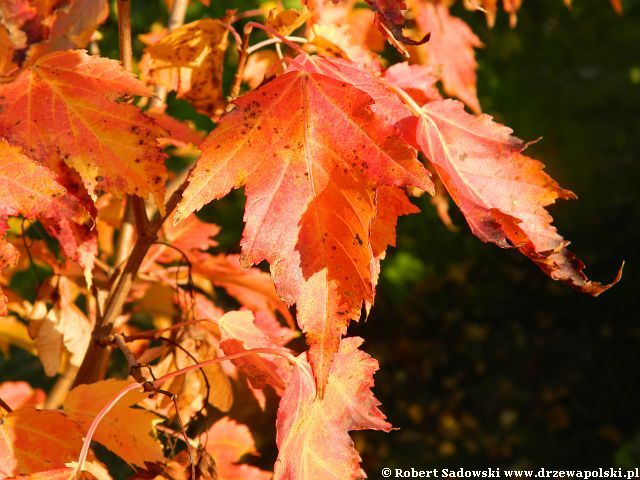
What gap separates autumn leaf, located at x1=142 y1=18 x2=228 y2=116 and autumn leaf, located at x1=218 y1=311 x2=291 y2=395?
313 millimetres

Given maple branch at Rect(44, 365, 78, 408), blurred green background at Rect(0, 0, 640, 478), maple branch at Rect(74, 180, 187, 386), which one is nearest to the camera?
maple branch at Rect(74, 180, 187, 386)

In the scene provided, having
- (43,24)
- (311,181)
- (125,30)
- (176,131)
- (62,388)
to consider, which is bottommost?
(62,388)

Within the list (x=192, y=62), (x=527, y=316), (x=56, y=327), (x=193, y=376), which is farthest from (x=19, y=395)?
(x=527, y=316)

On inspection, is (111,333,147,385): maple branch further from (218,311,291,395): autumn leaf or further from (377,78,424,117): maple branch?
(377,78,424,117): maple branch

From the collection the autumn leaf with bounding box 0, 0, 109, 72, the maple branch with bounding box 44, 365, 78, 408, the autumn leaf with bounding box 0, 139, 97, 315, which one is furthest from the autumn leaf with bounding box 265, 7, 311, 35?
the maple branch with bounding box 44, 365, 78, 408

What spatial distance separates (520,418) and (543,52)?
1.94 m

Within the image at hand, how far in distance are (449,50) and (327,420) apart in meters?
1.17

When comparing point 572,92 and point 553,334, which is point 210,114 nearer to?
point 553,334

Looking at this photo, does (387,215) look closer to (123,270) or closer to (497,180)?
(497,180)

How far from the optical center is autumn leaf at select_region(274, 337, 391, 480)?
34.5 inches

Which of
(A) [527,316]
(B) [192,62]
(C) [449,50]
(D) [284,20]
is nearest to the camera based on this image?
(D) [284,20]

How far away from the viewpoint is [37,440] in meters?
0.91

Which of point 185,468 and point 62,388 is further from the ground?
point 185,468

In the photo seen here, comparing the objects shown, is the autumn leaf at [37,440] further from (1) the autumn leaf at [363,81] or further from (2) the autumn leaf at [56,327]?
(1) the autumn leaf at [363,81]
